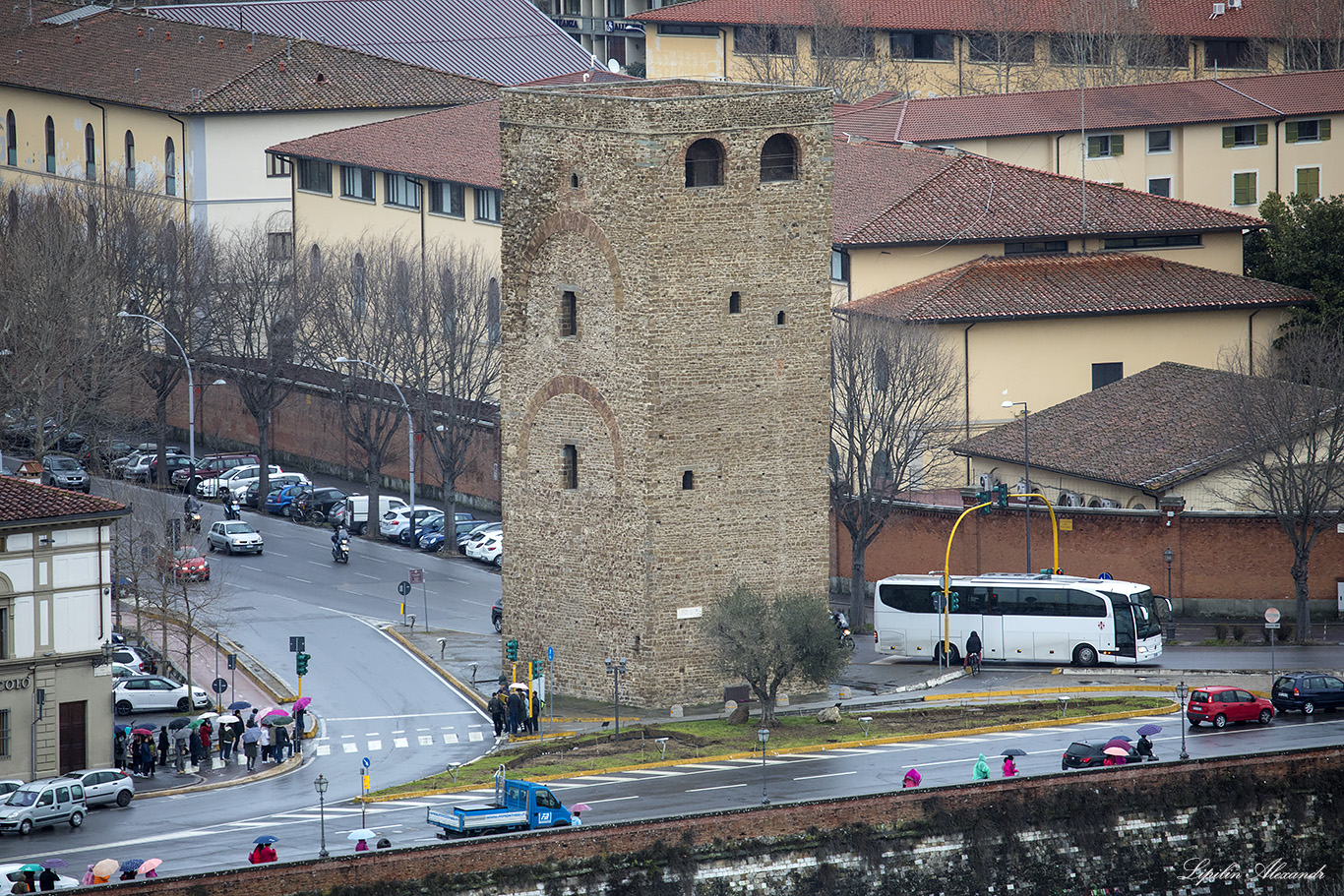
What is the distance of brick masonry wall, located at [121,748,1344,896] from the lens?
48156mm

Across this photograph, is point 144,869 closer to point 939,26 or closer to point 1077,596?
point 1077,596

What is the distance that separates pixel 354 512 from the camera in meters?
90.8

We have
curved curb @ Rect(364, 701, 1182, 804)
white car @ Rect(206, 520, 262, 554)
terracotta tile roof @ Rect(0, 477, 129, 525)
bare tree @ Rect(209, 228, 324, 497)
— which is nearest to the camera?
curved curb @ Rect(364, 701, 1182, 804)

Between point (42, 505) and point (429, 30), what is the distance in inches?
3114

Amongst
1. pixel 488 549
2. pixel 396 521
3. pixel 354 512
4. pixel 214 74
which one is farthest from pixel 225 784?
pixel 214 74

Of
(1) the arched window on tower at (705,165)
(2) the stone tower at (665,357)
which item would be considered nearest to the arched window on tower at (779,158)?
(2) the stone tower at (665,357)

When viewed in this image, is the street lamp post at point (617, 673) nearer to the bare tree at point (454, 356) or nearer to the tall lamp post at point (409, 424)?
the bare tree at point (454, 356)

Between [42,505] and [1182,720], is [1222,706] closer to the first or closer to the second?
[1182,720]

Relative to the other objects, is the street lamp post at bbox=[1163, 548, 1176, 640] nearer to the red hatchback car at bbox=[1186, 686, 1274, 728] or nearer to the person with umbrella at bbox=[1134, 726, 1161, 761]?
the red hatchback car at bbox=[1186, 686, 1274, 728]

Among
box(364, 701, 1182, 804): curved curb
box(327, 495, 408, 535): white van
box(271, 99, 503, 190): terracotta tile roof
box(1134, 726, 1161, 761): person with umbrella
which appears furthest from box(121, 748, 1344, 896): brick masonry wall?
box(271, 99, 503, 190): terracotta tile roof

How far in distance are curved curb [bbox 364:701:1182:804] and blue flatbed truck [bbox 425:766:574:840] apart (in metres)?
4.27

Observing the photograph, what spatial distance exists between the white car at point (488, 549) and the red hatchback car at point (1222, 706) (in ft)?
105

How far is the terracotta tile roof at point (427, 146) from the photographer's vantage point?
10350cm

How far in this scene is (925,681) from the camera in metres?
67.4
